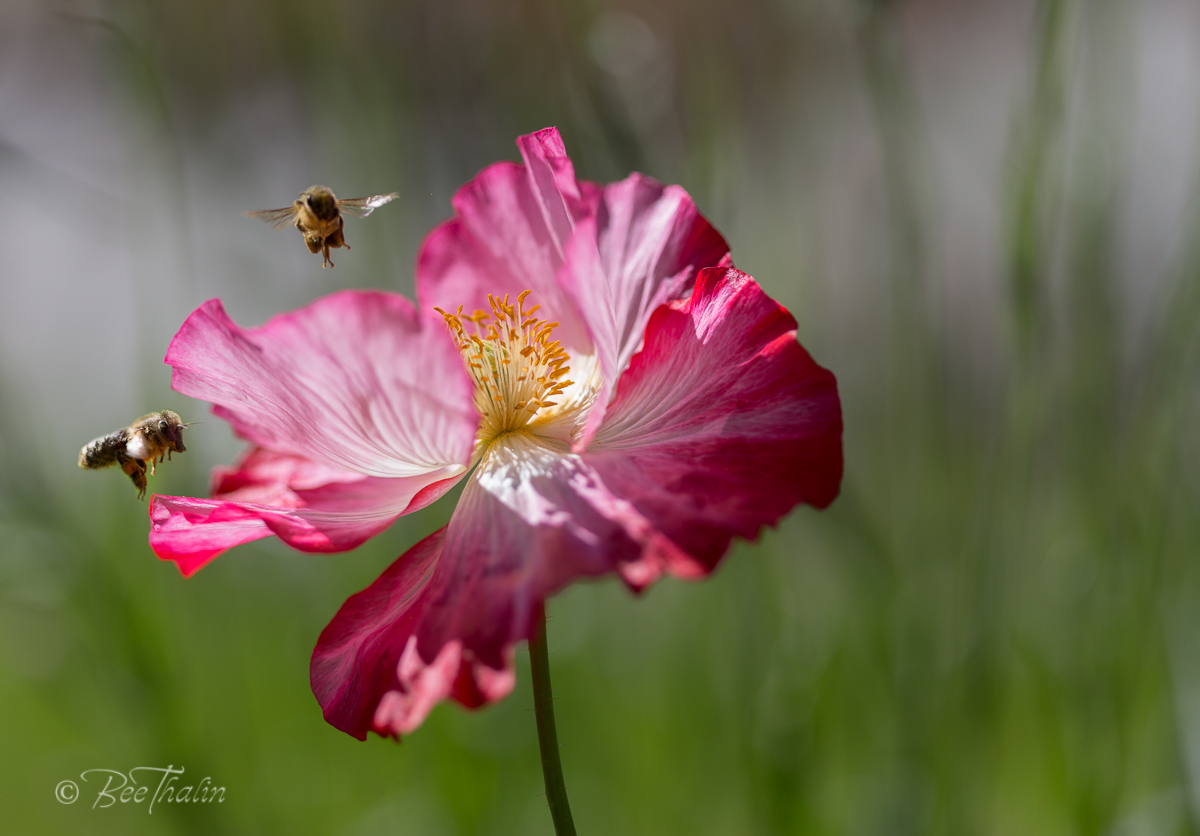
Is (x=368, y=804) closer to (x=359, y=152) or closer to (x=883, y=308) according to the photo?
(x=359, y=152)

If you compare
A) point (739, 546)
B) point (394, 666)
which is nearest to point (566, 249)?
point (394, 666)

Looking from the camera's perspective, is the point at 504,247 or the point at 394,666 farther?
the point at 504,247

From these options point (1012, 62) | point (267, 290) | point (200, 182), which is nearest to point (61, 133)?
point (200, 182)

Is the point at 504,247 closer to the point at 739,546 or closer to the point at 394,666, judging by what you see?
the point at 394,666

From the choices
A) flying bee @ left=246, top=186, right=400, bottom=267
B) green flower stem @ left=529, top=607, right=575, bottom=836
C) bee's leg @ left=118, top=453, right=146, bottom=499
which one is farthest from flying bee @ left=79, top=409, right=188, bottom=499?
green flower stem @ left=529, top=607, right=575, bottom=836

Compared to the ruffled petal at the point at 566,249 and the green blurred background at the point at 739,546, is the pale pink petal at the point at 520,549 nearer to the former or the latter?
the ruffled petal at the point at 566,249

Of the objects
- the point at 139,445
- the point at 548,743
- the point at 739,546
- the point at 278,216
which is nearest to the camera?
the point at 548,743

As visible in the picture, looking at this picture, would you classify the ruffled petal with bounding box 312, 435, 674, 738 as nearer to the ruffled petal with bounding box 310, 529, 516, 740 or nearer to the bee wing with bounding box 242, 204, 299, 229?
the ruffled petal with bounding box 310, 529, 516, 740

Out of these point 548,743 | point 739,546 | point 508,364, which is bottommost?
point 739,546

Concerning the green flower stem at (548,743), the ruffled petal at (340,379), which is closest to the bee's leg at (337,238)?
the ruffled petal at (340,379)
